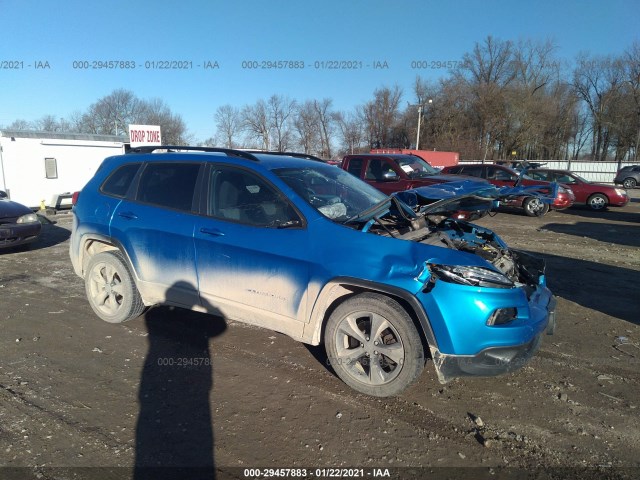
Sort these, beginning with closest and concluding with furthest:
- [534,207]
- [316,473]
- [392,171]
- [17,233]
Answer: [316,473]
[17,233]
[392,171]
[534,207]

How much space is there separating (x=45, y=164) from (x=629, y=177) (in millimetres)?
36469

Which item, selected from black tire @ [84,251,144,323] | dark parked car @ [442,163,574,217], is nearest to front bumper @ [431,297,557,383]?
black tire @ [84,251,144,323]

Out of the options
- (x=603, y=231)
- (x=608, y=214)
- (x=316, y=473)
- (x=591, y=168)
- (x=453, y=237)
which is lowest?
(x=316, y=473)

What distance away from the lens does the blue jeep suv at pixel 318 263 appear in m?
3.03

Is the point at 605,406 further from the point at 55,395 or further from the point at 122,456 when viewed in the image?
the point at 55,395

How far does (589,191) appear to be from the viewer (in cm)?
1631

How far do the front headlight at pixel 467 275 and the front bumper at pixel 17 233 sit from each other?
8136 millimetres

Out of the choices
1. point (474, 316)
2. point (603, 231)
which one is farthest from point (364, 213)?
point (603, 231)

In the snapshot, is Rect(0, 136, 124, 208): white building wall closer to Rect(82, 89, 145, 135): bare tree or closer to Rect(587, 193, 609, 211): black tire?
Rect(587, 193, 609, 211): black tire

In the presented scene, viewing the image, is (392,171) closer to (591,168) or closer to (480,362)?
(480,362)

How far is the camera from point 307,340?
356 cm

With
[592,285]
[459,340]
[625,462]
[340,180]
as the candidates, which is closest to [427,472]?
[459,340]

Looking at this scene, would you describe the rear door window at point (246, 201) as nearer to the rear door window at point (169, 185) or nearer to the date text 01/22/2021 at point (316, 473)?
the rear door window at point (169, 185)

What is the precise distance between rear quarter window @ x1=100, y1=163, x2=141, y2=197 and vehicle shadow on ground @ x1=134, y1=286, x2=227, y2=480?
4.85 feet
